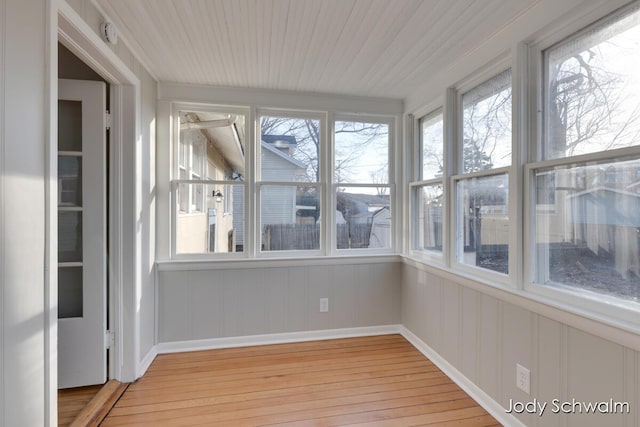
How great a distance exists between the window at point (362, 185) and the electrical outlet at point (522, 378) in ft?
5.40

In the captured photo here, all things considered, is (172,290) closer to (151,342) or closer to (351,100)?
(151,342)

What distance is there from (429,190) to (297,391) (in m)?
2.01

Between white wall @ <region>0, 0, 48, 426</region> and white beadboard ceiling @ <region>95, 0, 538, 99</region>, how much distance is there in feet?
2.35

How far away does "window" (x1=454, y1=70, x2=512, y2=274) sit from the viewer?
6.47ft

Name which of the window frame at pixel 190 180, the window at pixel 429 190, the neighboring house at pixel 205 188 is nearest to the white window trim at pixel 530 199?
the window at pixel 429 190

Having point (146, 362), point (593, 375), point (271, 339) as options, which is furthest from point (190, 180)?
point (593, 375)

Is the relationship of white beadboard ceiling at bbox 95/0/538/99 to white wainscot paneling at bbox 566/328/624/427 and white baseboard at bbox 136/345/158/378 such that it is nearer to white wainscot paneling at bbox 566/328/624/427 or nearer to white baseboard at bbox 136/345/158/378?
white wainscot paneling at bbox 566/328/624/427

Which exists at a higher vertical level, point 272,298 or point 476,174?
point 476,174

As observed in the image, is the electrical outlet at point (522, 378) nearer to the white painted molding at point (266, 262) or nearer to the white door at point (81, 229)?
the white painted molding at point (266, 262)

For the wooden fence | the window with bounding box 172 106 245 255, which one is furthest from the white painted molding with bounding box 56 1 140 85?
the wooden fence

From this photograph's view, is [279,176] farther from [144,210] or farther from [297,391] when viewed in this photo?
[297,391]

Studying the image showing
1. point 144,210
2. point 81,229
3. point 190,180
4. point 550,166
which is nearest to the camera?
point 550,166

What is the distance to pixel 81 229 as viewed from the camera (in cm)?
210

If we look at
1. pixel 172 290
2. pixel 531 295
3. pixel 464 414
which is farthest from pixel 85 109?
pixel 464 414
